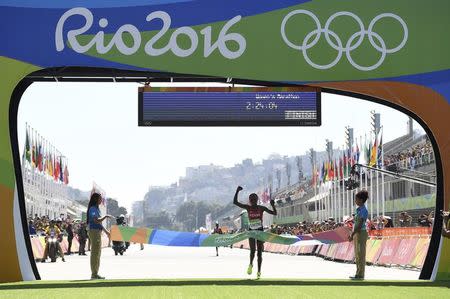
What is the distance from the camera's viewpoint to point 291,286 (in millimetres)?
16078

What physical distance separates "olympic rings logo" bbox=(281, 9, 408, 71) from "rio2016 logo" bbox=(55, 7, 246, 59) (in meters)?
1.26

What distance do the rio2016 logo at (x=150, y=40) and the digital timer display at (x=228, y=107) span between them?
2.78 ft

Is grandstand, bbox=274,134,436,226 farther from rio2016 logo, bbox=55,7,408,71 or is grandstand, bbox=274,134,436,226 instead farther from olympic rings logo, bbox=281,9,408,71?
rio2016 logo, bbox=55,7,408,71

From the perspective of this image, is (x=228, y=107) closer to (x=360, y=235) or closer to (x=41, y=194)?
(x=360, y=235)

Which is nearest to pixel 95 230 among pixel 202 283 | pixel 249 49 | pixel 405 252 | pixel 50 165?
pixel 202 283

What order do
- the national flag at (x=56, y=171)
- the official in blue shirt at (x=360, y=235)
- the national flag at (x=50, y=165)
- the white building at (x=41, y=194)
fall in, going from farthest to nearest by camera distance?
the national flag at (x=56, y=171) → the white building at (x=41, y=194) → the national flag at (x=50, y=165) → the official in blue shirt at (x=360, y=235)

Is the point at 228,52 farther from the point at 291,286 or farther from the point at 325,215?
the point at 325,215

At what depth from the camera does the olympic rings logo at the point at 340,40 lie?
61.8ft

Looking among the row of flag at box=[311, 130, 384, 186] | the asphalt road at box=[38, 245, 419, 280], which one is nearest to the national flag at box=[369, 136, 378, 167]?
the row of flag at box=[311, 130, 384, 186]

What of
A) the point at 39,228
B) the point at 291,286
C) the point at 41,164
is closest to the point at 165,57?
the point at 291,286

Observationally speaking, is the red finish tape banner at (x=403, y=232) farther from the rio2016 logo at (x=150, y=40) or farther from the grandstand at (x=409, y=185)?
the rio2016 logo at (x=150, y=40)

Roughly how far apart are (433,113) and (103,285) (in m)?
7.78

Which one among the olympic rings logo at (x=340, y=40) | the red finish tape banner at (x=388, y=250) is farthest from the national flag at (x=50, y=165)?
the olympic rings logo at (x=340, y=40)

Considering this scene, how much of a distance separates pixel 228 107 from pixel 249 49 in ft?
4.28
